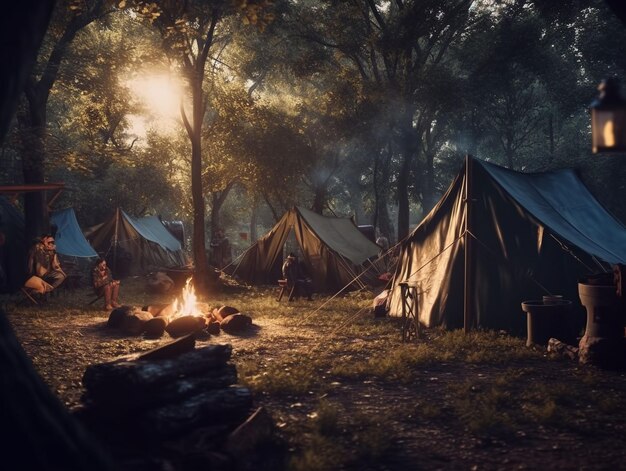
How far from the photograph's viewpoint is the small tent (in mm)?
17500

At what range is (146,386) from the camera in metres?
4.54

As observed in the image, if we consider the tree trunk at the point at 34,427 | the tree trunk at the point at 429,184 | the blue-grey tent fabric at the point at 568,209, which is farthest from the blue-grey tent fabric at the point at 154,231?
the tree trunk at the point at 34,427

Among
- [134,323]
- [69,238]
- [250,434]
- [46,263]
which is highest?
[69,238]

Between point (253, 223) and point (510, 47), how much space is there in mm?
31448

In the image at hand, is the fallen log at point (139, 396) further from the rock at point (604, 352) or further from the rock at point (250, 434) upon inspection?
the rock at point (604, 352)

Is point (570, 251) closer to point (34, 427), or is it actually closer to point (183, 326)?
point (183, 326)

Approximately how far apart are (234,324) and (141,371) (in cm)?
606

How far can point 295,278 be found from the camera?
15.2 m

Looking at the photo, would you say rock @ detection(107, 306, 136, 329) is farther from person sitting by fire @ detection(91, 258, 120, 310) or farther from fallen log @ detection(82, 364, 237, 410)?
fallen log @ detection(82, 364, 237, 410)

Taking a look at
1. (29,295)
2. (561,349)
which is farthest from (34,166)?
(561,349)

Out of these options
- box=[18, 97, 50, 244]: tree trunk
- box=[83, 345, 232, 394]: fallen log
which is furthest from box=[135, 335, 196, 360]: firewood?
box=[18, 97, 50, 244]: tree trunk

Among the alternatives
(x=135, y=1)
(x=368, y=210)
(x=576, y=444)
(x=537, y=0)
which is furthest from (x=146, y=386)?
(x=368, y=210)

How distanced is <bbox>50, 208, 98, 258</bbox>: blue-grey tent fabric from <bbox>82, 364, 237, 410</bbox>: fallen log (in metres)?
16.7

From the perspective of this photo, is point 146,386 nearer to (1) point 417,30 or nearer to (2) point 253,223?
(1) point 417,30
